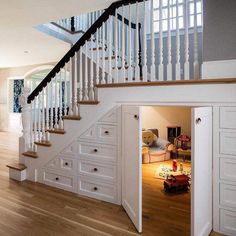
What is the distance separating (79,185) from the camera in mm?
2922

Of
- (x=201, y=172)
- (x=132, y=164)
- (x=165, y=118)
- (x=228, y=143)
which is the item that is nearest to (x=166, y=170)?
(x=165, y=118)

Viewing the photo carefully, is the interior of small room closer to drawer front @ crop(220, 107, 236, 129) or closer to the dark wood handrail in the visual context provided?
drawer front @ crop(220, 107, 236, 129)

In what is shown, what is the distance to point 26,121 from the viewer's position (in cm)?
348

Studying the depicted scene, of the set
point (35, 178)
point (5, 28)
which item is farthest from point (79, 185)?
point (5, 28)

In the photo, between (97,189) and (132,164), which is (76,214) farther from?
(132,164)

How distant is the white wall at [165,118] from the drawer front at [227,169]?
2.57 m

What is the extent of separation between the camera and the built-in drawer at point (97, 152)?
104 inches

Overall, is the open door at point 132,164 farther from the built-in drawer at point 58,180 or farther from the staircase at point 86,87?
the built-in drawer at point 58,180

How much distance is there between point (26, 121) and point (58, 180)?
3.49 ft

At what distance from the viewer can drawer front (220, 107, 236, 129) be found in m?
2.02

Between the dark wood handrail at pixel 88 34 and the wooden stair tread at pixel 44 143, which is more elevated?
the dark wood handrail at pixel 88 34

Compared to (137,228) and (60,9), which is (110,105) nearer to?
(137,228)

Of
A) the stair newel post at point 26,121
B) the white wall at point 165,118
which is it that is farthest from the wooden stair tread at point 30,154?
the white wall at point 165,118

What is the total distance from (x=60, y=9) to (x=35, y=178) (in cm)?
249
